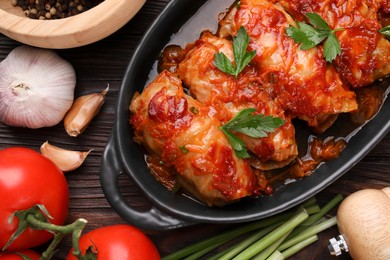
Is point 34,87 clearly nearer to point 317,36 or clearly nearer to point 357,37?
point 317,36

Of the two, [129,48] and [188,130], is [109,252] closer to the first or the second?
[188,130]

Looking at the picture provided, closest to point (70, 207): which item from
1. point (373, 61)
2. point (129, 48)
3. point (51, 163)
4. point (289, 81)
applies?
point (51, 163)

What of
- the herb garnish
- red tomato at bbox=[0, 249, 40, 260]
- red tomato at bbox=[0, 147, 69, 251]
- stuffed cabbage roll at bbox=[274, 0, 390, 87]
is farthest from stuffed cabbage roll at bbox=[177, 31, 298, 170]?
red tomato at bbox=[0, 249, 40, 260]

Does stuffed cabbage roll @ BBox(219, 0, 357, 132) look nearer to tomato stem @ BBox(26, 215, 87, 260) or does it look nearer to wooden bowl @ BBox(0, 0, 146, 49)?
wooden bowl @ BBox(0, 0, 146, 49)

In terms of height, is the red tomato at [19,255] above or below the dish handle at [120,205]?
below

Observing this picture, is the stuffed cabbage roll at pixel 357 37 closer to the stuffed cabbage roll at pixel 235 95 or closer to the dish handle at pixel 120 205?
the stuffed cabbage roll at pixel 235 95

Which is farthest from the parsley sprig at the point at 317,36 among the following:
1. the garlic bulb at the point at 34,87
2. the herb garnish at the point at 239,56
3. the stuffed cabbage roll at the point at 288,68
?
the garlic bulb at the point at 34,87
